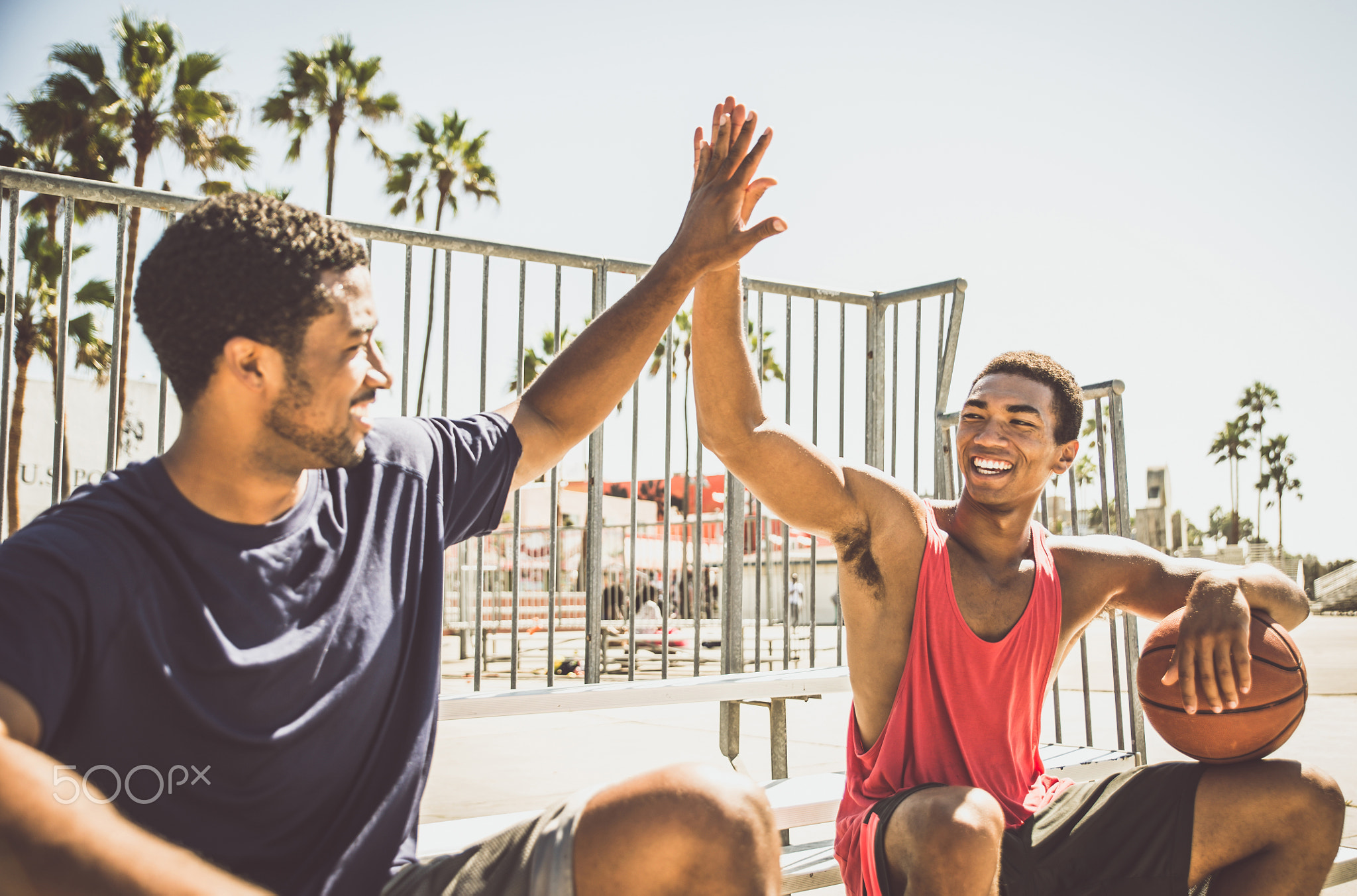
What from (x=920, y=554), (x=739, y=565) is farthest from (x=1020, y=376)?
(x=739, y=565)

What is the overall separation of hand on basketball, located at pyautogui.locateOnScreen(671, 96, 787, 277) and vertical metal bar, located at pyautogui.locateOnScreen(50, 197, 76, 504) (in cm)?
193

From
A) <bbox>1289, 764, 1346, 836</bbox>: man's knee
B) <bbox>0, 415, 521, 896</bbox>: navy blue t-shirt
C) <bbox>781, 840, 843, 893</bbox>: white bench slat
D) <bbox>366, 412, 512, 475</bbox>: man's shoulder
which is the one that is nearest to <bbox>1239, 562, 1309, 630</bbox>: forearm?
<bbox>1289, 764, 1346, 836</bbox>: man's knee

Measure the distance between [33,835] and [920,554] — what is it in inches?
86.6

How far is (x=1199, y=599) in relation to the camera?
2561mm

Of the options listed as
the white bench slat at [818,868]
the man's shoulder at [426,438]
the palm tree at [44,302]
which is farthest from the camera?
the palm tree at [44,302]

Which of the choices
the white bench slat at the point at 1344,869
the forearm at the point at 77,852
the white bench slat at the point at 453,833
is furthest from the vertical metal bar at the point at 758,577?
the forearm at the point at 77,852

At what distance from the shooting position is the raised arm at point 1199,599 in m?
2.45

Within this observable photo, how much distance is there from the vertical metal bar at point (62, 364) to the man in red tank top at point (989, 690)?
6.35 feet

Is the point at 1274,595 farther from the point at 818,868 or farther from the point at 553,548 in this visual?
the point at 553,548

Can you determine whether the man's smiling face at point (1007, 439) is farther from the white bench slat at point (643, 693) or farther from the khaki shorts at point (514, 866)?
the khaki shorts at point (514, 866)

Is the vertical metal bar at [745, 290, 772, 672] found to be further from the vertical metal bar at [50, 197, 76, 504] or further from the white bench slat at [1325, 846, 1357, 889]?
the vertical metal bar at [50, 197, 76, 504]

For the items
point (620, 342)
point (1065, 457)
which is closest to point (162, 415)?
point (620, 342)

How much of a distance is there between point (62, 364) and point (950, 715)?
2.80 meters

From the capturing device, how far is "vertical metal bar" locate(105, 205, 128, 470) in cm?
299
